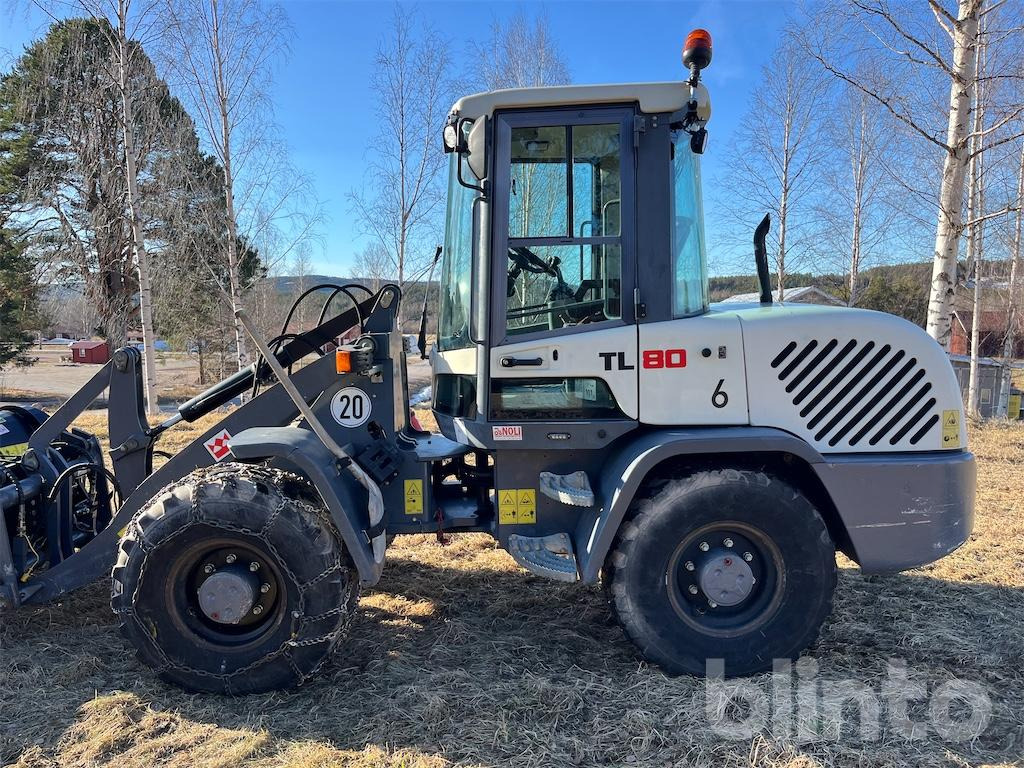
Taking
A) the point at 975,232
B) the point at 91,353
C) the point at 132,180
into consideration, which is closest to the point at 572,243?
the point at 91,353

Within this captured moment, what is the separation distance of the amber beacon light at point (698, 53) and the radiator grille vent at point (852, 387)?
1411 millimetres

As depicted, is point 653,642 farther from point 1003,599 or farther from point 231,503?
point 1003,599

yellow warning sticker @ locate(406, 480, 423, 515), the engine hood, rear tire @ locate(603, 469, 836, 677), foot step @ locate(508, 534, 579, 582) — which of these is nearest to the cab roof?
the engine hood

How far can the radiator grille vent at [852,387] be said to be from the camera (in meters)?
3.27

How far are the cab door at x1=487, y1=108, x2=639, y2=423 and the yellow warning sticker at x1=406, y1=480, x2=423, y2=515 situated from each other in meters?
0.65

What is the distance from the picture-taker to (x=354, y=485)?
11.3 ft

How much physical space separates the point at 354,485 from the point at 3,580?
5.97 feet

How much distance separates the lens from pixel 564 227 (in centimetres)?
329

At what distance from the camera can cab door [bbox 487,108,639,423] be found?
326cm

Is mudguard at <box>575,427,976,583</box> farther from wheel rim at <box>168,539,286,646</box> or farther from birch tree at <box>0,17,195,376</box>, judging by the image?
birch tree at <box>0,17,195,376</box>

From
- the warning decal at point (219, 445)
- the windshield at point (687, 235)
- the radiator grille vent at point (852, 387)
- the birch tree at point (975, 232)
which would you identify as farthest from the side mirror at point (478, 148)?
the birch tree at point (975, 232)

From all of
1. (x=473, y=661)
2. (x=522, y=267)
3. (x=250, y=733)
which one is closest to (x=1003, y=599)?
(x=473, y=661)

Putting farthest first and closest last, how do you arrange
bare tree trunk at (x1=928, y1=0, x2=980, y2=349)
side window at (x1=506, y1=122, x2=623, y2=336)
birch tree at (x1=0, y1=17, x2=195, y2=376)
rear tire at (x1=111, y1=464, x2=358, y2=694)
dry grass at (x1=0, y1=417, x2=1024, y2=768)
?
birch tree at (x1=0, y1=17, x2=195, y2=376) → bare tree trunk at (x1=928, y1=0, x2=980, y2=349) → side window at (x1=506, y1=122, x2=623, y2=336) → rear tire at (x1=111, y1=464, x2=358, y2=694) → dry grass at (x1=0, y1=417, x2=1024, y2=768)

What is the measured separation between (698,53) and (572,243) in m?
1.10
